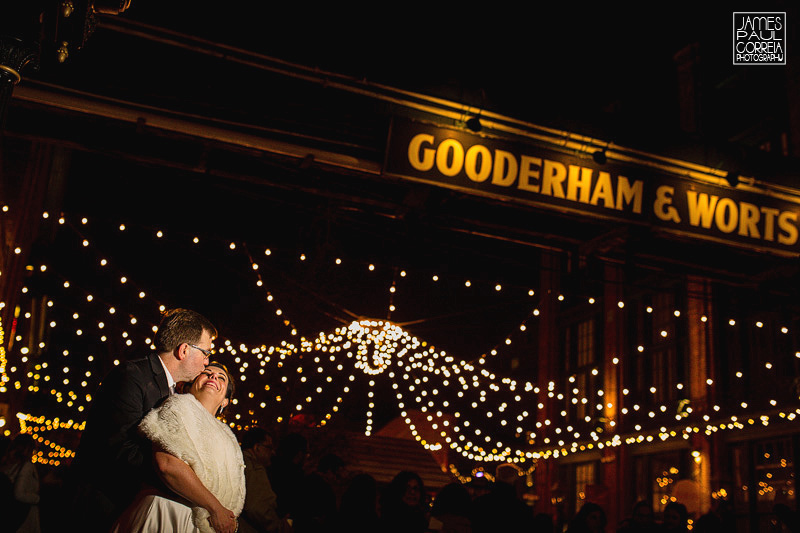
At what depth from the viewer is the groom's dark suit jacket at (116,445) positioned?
8.69 feet

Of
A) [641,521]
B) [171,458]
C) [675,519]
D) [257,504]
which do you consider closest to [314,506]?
[257,504]

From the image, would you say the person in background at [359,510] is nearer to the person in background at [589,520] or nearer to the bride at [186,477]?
the bride at [186,477]

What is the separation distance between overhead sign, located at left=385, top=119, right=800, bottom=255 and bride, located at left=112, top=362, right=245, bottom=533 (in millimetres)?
2703

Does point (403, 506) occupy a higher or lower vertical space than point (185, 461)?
lower

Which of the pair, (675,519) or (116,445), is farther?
(675,519)

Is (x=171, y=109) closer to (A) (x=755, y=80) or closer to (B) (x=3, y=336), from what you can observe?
(B) (x=3, y=336)

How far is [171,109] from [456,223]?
2.48 metres

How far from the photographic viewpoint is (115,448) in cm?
266

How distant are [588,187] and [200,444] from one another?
3.78 meters

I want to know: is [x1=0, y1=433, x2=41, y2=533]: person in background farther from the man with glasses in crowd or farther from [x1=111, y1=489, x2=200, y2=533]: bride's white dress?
[x1=111, y1=489, x2=200, y2=533]: bride's white dress

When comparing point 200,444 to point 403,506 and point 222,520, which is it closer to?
point 222,520

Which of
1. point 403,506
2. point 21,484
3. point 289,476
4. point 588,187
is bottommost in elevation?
point 21,484

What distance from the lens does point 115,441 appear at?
8.74 ft

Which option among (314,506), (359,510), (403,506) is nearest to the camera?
(359,510)
